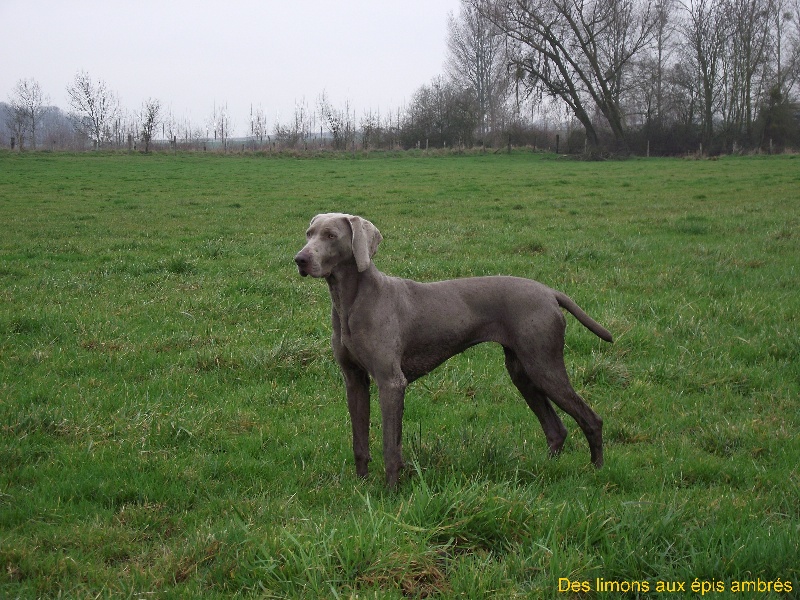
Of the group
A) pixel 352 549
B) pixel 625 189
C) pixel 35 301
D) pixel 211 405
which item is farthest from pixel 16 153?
pixel 352 549

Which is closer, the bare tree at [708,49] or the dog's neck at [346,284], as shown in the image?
the dog's neck at [346,284]

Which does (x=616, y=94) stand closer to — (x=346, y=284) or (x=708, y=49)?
(x=708, y=49)

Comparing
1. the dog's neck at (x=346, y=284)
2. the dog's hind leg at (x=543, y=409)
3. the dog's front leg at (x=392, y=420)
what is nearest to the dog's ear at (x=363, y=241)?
the dog's neck at (x=346, y=284)

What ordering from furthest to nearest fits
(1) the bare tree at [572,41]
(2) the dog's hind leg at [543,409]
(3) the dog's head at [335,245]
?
(1) the bare tree at [572,41] → (2) the dog's hind leg at [543,409] → (3) the dog's head at [335,245]

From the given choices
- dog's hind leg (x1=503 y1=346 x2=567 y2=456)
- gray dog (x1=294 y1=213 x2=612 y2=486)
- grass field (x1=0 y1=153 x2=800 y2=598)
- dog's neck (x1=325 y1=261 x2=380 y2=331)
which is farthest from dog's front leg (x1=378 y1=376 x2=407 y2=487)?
dog's hind leg (x1=503 y1=346 x2=567 y2=456)

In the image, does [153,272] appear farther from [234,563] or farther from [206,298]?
[234,563]

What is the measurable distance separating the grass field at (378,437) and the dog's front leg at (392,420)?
179mm

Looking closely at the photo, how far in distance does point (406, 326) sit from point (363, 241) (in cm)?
58

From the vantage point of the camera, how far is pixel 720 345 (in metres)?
6.91

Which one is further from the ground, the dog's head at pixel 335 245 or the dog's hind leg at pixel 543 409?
the dog's head at pixel 335 245

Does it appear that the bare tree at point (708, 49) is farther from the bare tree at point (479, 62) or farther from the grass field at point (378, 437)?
the grass field at point (378, 437)

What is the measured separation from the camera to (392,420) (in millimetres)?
4211

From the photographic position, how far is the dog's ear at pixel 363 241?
165 inches

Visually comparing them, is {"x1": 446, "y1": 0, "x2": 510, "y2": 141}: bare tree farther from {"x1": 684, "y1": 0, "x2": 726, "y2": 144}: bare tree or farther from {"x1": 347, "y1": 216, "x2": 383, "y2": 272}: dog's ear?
{"x1": 347, "y1": 216, "x2": 383, "y2": 272}: dog's ear
